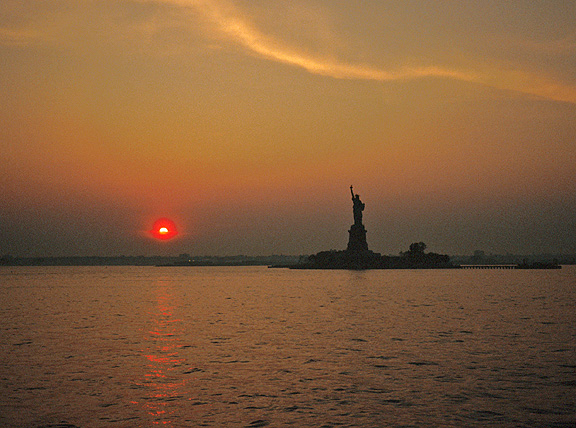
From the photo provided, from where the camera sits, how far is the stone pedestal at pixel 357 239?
183625 mm

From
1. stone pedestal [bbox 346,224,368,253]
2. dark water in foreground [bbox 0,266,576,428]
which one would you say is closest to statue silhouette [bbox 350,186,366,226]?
stone pedestal [bbox 346,224,368,253]

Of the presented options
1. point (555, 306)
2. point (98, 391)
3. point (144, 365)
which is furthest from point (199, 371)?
point (555, 306)

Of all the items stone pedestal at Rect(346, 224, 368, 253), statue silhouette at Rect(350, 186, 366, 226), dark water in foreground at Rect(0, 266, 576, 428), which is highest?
statue silhouette at Rect(350, 186, 366, 226)

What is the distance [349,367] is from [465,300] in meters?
48.3

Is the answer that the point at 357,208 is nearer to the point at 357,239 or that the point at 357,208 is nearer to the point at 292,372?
the point at 357,239

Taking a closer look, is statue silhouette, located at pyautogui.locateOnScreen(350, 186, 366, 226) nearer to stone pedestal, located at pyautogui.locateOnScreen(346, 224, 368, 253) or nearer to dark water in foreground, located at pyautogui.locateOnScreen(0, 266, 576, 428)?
stone pedestal, located at pyautogui.locateOnScreen(346, 224, 368, 253)

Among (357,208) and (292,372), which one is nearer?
(292,372)

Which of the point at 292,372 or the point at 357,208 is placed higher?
the point at 357,208

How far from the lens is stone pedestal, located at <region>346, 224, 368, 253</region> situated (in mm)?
183625

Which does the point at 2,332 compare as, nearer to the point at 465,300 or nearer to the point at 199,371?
the point at 199,371

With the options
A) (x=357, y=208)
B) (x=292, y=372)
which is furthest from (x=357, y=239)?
(x=292, y=372)

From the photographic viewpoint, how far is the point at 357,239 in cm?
18662

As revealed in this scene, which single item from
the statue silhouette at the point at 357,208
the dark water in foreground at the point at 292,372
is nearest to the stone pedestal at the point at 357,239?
the statue silhouette at the point at 357,208

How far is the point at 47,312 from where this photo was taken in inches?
2381
